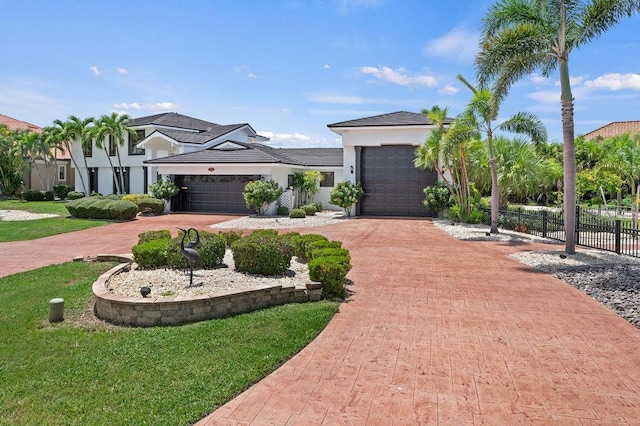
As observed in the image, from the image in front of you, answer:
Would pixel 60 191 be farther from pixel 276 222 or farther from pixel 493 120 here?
pixel 493 120

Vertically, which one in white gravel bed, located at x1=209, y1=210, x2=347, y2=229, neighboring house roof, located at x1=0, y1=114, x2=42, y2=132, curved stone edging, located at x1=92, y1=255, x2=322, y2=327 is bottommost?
curved stone edging, located at x1=92, y1=255, x2=322, y2=327

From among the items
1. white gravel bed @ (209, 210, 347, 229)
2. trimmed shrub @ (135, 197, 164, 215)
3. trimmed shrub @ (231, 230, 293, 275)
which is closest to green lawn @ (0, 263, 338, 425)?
trimmed shrub @ (231, 230, 293, 275)

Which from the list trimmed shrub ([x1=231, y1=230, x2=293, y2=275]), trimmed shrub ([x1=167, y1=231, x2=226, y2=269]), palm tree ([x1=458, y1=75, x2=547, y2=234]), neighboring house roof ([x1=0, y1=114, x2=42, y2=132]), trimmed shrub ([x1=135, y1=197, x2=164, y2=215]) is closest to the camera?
trimmed shrub ([x1=231, y1=230, x2=293, y2=275])

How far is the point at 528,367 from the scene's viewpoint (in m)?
5.04

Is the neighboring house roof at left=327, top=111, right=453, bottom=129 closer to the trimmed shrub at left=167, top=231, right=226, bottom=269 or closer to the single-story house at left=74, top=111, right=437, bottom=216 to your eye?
the single-story house at left=74, top=111, right=437, bottom=216

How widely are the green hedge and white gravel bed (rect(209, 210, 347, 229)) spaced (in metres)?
4.96

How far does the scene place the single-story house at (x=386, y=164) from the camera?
24531 mm

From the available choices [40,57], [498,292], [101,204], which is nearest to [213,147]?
[101,204]

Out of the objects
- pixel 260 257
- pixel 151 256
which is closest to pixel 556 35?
pixel 260 257

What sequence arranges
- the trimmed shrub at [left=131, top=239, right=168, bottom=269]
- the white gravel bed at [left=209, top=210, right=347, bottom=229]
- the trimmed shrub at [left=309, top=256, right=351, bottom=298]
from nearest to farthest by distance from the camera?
the trimmed shrub at [left=309, top=256, right=351, bottom=298], the trimmed shrub at [left=131, top=239, right=168, bottom=269], the white gravel bed at [left=209, top=210, right=347, bottom=229]

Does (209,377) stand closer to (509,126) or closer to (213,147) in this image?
(509,126)

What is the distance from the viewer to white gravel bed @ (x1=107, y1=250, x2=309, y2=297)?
7.20 metres

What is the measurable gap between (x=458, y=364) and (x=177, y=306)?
12.9 feet

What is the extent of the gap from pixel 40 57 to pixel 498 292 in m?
17.9
